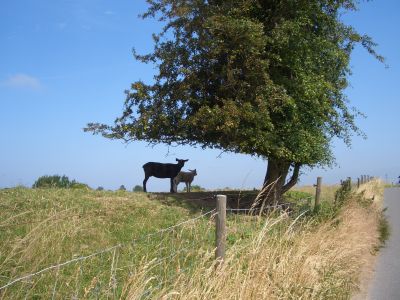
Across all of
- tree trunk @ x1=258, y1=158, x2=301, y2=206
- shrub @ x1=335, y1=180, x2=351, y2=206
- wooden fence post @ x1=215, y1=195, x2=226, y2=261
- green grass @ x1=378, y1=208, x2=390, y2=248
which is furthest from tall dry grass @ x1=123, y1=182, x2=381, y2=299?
tree trunk @ x1=258, y1=158, x2=301, y2=206

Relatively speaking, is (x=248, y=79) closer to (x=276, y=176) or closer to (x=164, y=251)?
(x=276, y=176)

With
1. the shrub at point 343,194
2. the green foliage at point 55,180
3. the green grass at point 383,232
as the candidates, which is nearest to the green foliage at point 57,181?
the green foliage at point 55,180

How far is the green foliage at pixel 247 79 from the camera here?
12984 mm

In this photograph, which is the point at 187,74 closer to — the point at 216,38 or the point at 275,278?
the point at 216,38

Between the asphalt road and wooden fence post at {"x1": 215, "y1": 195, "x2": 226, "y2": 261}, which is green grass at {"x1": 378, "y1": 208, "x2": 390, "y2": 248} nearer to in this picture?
the asphalt road

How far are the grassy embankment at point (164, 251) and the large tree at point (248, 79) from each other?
2.31 metres

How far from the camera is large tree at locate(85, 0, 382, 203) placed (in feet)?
42.6

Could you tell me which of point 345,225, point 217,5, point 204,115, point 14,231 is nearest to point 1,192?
point 14,231

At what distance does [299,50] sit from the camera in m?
13.5

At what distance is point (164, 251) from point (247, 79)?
23.1 ft

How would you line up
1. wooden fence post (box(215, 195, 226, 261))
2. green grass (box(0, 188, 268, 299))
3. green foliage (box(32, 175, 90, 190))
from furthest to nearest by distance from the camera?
1. green foliage (box(32, 175, 90, 190))
2. green grass (box(0, 188, 268, 299))
3. wooden fence post (box(215, 195, 226, 261))

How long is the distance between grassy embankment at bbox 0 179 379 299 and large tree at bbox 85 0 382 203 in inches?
91.1

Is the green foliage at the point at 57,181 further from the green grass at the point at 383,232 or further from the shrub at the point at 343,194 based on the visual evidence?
the green grass at the point at 383,232

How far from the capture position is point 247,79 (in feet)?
44.6
